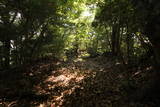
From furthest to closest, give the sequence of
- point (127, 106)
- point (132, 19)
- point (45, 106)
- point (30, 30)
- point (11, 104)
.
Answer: point (30, 30)
point (11, 104)
point (45, 106)
point (132, 19)
point (127, 106)

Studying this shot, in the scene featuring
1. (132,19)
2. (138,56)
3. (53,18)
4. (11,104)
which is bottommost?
(11,104)

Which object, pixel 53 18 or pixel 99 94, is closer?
pixel 99 94

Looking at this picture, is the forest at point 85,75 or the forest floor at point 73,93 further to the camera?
the forest floor at point 73,93

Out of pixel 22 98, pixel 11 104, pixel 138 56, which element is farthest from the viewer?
pixel 138 56

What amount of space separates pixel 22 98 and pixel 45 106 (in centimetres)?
169

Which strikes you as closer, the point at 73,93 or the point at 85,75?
the point at 73,93

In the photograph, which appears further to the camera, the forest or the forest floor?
the forest floor

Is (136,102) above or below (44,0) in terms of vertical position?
below

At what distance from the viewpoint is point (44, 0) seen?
8477 mm

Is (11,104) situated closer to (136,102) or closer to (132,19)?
(136,102)

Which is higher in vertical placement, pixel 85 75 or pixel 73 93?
pixel 85 75

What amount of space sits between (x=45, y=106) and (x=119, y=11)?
4.58 m

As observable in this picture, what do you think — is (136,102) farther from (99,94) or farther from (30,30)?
(30,30)

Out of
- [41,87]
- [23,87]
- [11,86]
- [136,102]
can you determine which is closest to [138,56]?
[136,102]
